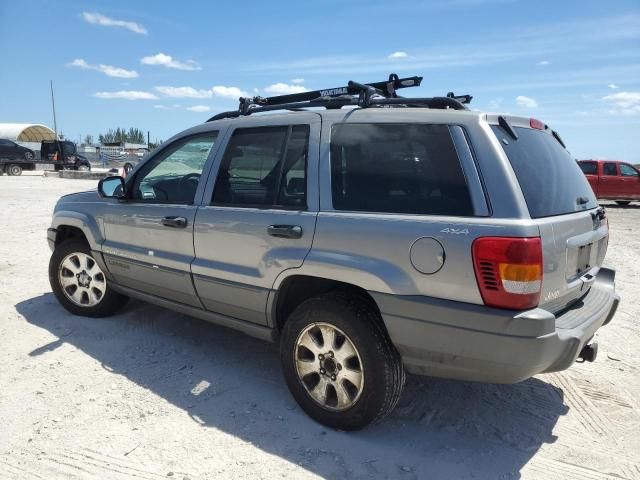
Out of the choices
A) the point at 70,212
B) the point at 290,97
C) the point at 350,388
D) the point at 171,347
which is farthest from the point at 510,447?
the point at 70,212

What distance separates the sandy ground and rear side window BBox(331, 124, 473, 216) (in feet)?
4.48

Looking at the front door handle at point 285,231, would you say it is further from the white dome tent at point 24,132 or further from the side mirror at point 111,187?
the white dome tent at point 24,132

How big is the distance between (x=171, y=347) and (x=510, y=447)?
266 cm

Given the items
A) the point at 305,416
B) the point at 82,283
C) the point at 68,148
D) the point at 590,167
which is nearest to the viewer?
the point at 305,416

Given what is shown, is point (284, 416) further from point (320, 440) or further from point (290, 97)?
point (290, 97)

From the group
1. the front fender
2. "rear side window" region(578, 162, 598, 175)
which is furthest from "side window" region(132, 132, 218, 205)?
"rear side window" region(578, 162, 598, 175)

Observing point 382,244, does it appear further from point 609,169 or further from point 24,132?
point 24,132

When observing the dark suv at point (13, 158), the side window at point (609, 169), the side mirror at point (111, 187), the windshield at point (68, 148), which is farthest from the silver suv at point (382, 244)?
the windshield at point (68, 148)

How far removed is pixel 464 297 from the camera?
7.79ft

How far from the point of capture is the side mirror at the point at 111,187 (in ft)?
13.7

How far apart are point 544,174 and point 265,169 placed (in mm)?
1728

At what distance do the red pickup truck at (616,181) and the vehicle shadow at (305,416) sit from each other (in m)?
16.9

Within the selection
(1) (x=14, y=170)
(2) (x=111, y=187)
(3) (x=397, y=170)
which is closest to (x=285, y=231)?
(3) (x=397, y=170)

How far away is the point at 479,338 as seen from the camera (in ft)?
7.73
